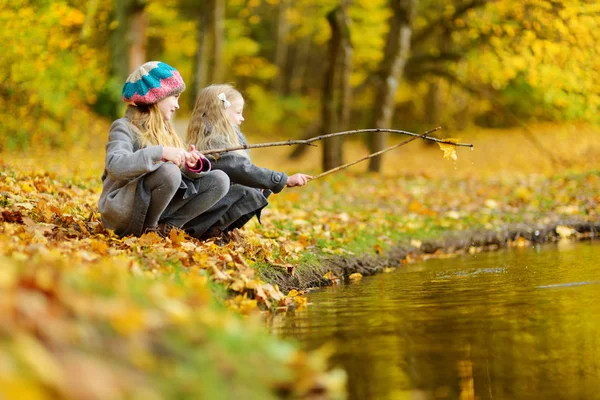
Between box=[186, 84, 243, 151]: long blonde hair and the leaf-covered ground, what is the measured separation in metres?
0.81

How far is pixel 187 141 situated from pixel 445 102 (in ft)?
77.7

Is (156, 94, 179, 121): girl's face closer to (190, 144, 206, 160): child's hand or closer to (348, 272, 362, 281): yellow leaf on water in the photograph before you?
(190, 144, 206, 160): child's hand

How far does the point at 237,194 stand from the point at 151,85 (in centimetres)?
108

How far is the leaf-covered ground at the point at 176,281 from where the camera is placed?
2.74 metres

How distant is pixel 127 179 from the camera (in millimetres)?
6238

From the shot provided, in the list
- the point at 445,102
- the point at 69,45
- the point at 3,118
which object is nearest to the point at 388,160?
the point at 445,102

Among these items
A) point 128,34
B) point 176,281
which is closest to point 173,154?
point 176,281

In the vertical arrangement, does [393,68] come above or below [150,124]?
above

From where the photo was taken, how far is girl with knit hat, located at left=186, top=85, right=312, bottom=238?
6785 millimetres

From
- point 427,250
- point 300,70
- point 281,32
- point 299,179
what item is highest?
point 281,32

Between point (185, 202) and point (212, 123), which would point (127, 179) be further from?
point (212, 123)

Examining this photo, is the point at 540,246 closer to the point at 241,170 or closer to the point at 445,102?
the point at 241,170

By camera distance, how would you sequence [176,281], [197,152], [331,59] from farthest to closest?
[331,59]
[197,152]
[176,281]

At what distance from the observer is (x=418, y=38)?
20.4 metres
